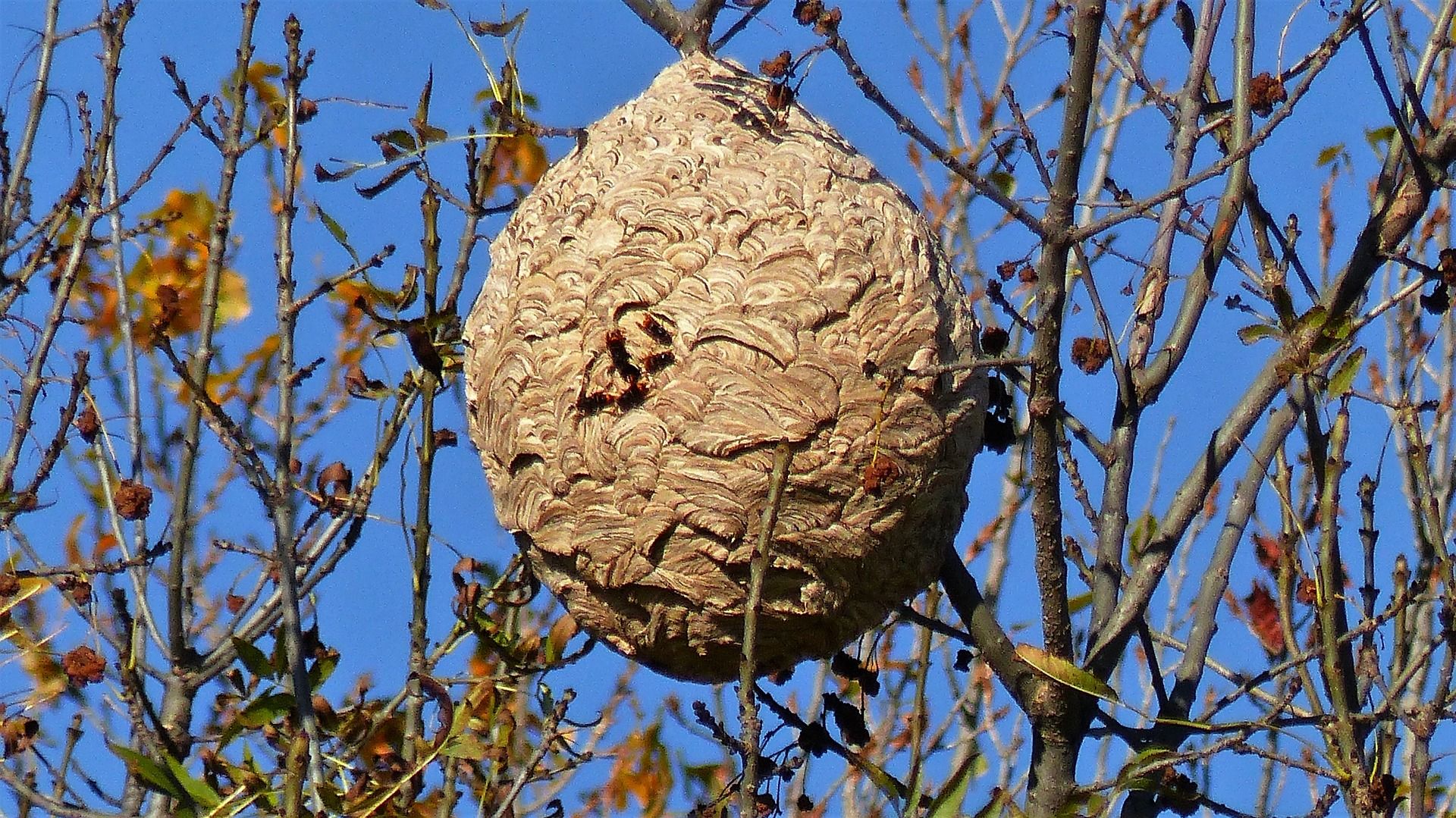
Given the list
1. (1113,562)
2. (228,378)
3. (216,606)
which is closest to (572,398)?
(1113,562)

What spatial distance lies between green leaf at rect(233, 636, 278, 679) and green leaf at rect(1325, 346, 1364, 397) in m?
1.64

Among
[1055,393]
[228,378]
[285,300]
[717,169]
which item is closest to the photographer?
[1055,393]

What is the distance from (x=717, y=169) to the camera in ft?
7.59

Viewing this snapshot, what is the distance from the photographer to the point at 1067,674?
84.9 inches

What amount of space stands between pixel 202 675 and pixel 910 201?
5.34 ft

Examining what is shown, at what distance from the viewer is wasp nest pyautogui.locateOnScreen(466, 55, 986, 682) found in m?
2.20

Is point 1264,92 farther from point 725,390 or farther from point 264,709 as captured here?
point 264,709

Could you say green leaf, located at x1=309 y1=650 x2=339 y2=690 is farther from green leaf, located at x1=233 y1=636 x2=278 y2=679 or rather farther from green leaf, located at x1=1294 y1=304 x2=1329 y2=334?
green leaf, located at x1=1294 y1=304 x2=1329 y2=334

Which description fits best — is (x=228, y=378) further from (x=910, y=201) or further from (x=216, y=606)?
(x=216, y=606)

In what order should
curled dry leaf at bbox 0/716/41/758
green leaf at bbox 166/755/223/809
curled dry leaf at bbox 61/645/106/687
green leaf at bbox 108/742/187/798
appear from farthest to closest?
curled dry leaf at bbox 0/716/41/758, curled dry leaf at bbox 61/645/106/687, green leaf at bbox 166/755/223/809, green leaf at bbox 108/742/187/798

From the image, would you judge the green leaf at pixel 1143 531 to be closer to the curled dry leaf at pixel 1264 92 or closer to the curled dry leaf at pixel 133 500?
the curled dry leaf at pixel 1264 92

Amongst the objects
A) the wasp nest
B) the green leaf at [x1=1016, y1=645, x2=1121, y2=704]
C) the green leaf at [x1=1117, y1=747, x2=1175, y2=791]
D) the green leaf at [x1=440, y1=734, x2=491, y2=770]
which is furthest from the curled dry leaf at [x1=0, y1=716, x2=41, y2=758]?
the green leaf at [x1=1117, y1=747, x2=1175, y2=791]

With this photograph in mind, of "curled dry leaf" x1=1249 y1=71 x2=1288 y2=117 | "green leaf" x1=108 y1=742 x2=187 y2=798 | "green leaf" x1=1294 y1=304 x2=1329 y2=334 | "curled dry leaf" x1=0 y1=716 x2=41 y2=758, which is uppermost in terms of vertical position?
"curled dry leaf" x1=1249 y1=71 x2=1288 y2=117

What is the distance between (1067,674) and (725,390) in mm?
628
